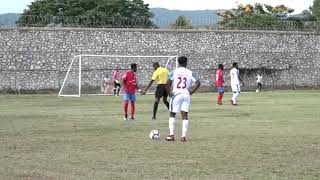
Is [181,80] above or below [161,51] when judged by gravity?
above

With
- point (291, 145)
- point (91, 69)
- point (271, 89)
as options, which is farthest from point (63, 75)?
point (291, 145)

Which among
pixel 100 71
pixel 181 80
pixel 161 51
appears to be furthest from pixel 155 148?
pixel 161 51

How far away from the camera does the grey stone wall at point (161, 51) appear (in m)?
44.6

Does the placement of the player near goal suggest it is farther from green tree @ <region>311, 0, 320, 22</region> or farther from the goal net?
green tree @ <region>311, 0, 320, 22</region>

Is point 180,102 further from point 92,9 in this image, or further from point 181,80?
point 92,9

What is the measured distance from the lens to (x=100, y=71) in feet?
151

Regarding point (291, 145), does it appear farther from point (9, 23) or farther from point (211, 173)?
point (9, 23)

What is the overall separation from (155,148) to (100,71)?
107ft

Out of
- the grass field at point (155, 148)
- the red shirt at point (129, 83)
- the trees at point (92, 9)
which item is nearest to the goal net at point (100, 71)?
the trees at point (92, 9)

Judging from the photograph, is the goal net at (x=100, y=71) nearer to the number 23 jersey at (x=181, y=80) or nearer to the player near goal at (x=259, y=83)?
the player near goal at (x=259, y=83)

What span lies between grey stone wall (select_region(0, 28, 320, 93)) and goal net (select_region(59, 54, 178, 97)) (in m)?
0.07

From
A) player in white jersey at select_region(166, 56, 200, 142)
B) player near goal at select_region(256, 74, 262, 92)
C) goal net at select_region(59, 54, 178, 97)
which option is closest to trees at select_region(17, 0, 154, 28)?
player near goal at select_region(256, 74, 262, 92)

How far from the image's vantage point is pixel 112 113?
2408 centimetres

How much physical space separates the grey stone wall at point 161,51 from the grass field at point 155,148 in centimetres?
2290
